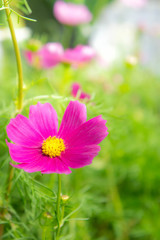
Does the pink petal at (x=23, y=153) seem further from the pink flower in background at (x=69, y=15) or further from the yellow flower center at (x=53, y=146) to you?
the pink flower in background at (x=69, y=15)

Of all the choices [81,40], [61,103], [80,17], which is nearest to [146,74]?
[81,40]

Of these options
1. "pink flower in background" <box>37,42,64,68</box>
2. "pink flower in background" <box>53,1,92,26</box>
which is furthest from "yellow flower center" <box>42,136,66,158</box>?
"pink flower in background" <box>53,1,92,26</box>

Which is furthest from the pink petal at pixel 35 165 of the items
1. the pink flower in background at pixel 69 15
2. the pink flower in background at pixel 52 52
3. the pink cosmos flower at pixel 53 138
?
the pink flower in background at pixel 69 15

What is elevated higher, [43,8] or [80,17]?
[43,8]

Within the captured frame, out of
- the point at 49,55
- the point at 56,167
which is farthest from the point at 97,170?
the point at 56,167

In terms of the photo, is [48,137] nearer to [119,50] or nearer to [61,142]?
[61,142]

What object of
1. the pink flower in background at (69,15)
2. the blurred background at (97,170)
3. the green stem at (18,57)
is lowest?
the blurred background at (97,170)
